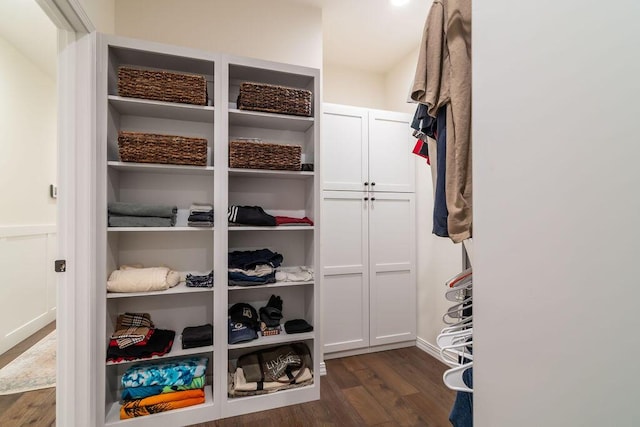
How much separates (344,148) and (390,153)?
47cm

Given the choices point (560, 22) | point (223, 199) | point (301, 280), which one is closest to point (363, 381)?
point (301, 280)

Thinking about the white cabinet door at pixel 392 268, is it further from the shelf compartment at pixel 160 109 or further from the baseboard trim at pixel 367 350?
the shelf compartment at pixel 160 109

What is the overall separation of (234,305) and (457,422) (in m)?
1.52

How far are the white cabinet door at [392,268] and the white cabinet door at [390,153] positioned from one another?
11 centimetres

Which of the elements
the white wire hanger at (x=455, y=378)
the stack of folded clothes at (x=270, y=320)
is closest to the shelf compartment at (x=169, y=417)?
the stack of folded clothes at (x=270, y=320)

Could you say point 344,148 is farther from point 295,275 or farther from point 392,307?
point 392,307

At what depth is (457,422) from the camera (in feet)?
3.00

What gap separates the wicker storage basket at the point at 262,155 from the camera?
181 centimetres

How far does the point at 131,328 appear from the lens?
5.80 ft

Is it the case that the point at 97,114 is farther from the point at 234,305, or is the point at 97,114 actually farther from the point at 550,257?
the point at 550,257

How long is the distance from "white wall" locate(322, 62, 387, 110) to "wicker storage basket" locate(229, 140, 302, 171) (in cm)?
146

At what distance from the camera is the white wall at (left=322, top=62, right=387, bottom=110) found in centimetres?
315

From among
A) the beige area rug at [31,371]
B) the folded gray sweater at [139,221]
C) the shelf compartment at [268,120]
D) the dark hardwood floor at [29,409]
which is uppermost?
the shelf compartment at [268,120]

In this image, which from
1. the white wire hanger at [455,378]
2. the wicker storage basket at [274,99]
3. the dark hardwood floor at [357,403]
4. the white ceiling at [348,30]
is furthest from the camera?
the white ceiling at [348,30]
